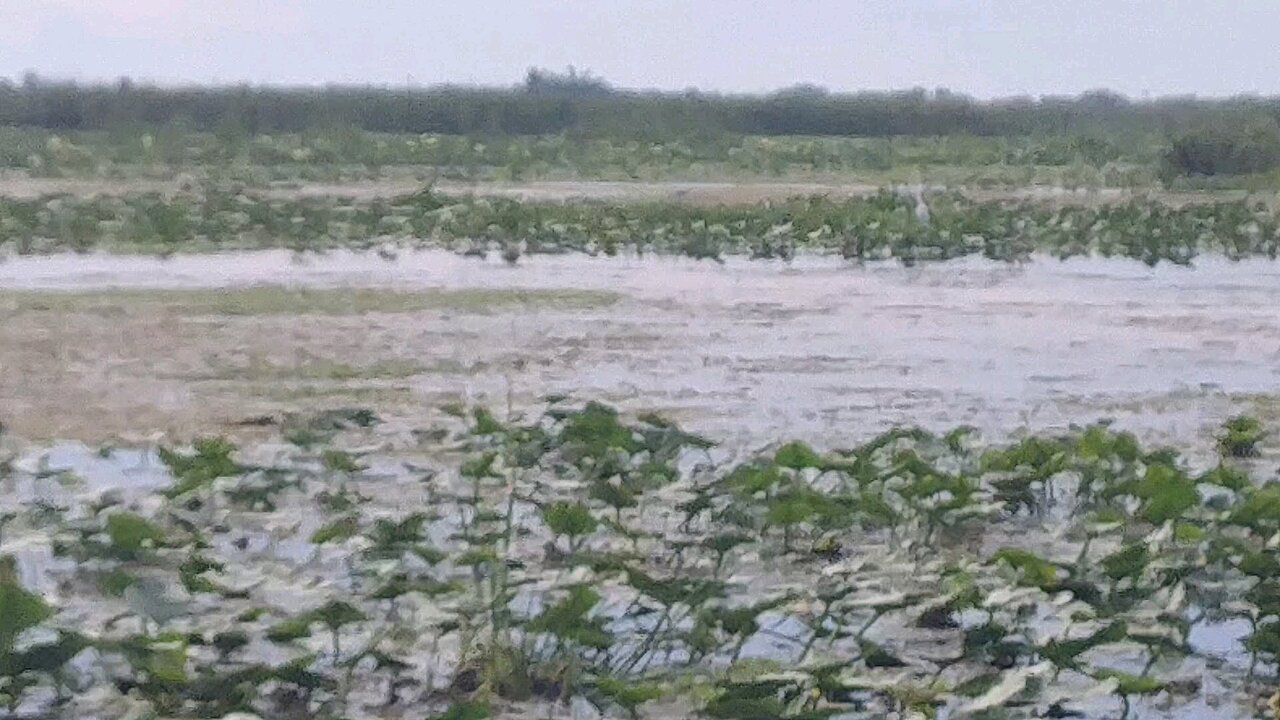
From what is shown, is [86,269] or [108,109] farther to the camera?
[108,109]

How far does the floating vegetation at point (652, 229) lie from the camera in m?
15.8

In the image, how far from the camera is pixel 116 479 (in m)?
6.34

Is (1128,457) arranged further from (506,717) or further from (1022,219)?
(1022,219)

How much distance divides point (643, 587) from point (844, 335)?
700 cm

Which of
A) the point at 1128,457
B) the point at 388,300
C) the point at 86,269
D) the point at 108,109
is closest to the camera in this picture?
the point at 1128,457

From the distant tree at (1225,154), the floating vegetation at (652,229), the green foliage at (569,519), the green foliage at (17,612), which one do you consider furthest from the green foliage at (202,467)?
the distant tree at (1225,154)

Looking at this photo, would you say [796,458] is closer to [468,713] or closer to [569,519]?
[569,519]

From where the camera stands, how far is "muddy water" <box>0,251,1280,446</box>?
8281 millimetres

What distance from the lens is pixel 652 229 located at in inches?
659

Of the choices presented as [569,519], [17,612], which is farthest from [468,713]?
[569,519]

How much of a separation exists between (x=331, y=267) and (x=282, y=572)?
1010 centimetres

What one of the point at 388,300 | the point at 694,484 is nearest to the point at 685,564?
the point at 694,484

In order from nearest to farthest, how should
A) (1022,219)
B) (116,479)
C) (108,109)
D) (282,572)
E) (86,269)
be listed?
(282,572)
(116,479)
(86,269)
(1022,219)
(108,109)

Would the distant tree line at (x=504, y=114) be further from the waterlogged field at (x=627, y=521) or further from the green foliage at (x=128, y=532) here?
the green foliage at (x=128, y=532)
